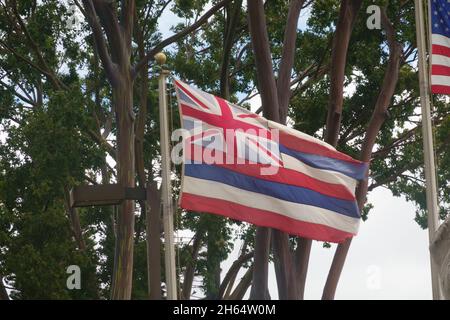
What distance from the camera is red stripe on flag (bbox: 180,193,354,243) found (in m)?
9.49

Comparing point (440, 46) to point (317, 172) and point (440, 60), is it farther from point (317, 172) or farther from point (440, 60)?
point (317, 172)

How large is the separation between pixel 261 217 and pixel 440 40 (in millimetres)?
3585

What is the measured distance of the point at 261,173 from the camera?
1015 centimetres

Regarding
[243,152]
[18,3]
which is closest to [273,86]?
[243,152]

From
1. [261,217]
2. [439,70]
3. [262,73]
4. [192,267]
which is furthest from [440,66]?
[192,267]

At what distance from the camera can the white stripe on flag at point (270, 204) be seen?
9586 millimetres

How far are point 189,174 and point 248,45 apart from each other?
48.1ft

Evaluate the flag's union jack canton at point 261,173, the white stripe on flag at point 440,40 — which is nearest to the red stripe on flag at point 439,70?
the white stripe on flag at point 440,40

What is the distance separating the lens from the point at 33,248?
20.9m

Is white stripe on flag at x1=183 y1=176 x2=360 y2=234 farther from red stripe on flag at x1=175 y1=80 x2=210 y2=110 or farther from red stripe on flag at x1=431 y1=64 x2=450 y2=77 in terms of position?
red stripe on flag at x1=431 y1=64 x2=450 y2=77

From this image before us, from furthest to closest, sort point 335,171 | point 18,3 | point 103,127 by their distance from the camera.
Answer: point 103,127, point 18,3, point 335,171

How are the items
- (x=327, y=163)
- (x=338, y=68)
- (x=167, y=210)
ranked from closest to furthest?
(x=167, y=210) < (x=327, y=163) < (x=338, y=68)
